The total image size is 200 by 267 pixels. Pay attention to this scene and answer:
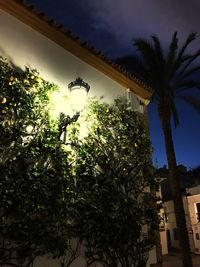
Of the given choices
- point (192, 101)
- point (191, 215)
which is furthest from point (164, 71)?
point (191, 215)

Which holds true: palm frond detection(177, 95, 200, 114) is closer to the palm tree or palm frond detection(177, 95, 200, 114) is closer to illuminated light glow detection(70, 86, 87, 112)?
the palm tree

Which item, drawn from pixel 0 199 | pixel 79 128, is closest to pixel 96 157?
pixel 79 128

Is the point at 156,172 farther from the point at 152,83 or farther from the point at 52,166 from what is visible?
the point at 152,83

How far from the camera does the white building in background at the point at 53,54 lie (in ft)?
26.4

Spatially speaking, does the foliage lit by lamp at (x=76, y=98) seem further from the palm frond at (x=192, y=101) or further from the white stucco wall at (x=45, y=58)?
the palm frond at (x=192, y=101)

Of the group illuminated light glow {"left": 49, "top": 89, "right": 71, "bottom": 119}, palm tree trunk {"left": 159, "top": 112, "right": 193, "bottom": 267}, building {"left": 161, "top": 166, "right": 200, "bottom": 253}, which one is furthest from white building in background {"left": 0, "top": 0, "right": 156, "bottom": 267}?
building {"left": 161, "top": 166, "right": 200, "bottom": 253}

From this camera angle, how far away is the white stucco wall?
26.2ft

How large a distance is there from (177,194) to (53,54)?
7637 mm

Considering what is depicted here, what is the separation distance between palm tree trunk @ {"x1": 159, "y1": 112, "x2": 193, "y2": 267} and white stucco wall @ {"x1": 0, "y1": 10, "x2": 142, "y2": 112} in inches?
193

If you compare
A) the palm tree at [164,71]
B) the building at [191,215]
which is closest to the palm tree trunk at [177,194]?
the palm tree at [164,71]

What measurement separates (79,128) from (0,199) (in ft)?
10.9

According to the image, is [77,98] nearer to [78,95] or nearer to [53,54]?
[78,95]

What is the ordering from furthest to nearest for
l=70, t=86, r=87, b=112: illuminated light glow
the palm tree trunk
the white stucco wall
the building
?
the building, the palm tree trunk, l=70, t=86, r=87, b=112: illuminated light glow, the white stucco wall

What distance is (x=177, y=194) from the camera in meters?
13.6
